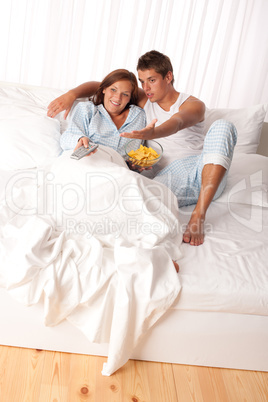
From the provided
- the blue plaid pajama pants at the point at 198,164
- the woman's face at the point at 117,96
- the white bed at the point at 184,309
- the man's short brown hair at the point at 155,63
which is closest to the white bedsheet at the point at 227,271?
the white bed at the point at 184,309

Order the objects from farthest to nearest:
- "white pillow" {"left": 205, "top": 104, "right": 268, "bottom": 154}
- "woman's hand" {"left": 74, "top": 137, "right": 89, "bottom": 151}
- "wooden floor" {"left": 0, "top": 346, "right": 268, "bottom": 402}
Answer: "white pillow" {"left": 205, "top": 104, "right": 268, "bottom": 154} < "woman's hand" {"left": 74, "top": 137, "right": 89, "bottom": 151} < "wooden floor" {"left": 0, "top": 346, "right": 268, "bottom": 402}

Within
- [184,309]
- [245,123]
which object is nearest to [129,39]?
[245,123]

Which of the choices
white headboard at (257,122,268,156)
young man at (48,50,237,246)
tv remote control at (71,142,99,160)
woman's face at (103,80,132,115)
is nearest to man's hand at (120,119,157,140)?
young man at (48,50,237,246)

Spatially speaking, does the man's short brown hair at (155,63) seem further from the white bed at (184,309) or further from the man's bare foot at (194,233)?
the man's bare foot at (194,233)

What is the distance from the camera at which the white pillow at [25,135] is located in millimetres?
2020

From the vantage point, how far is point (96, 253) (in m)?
1.47

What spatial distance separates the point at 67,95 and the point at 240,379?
1.55 metres

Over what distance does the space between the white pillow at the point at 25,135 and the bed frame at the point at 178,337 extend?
2.59 feet

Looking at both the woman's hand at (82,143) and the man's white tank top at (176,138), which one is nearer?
the woman's hand at (82,143)

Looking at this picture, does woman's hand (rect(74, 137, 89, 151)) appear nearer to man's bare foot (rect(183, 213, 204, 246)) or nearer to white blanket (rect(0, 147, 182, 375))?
white blanket (rect(0, 147, 182, 375))

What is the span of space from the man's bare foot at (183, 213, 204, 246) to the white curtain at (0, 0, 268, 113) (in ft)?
7.43

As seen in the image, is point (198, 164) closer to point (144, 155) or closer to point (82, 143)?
point (144, 155)

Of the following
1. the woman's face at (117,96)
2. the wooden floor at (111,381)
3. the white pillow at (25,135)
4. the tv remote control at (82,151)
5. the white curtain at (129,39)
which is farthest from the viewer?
the white curtain at (129,39)

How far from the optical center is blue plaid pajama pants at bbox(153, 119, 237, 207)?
6.16 ft
